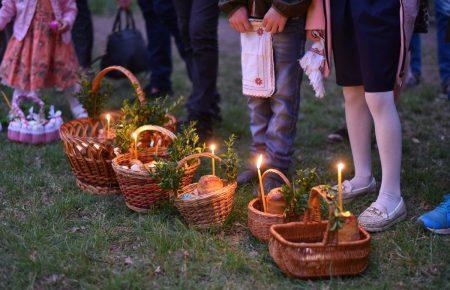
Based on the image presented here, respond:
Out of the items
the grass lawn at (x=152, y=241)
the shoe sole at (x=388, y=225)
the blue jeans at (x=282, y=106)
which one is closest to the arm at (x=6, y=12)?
the grass lawn at (x=152, y=241)

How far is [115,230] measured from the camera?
8.58ft

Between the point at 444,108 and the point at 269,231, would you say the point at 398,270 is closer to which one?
the point at 269,231

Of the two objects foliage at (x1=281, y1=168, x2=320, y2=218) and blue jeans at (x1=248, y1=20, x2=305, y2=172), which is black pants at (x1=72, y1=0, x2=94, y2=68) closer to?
blue jeans at (x1=248, y1=20, x2=305, y2=172)

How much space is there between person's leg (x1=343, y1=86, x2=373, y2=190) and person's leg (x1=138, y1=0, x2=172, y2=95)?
2.41 m

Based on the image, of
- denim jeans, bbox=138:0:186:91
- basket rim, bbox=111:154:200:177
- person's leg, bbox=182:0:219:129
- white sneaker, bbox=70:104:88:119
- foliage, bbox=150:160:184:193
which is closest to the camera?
foliage, bbox=150:160:184:193

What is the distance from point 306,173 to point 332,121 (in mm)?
1905

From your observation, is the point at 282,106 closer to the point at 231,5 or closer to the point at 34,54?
the point at 231,5

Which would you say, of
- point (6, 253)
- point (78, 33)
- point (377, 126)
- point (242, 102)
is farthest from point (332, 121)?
point (6, 253)

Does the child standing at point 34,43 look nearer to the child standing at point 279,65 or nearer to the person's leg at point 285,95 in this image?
the child standing at point 279,65

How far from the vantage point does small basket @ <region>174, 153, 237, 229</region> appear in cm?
249

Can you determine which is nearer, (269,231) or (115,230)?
(269,231)

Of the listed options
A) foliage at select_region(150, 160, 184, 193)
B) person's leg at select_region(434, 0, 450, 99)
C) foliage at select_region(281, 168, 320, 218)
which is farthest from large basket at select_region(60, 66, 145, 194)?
person's leg at select_region(434, 0, 450, 99)

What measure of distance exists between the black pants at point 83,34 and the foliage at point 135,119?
1801 millimetres

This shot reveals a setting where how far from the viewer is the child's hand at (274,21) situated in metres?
2.75
